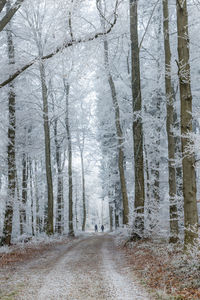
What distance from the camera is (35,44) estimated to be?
15992mm

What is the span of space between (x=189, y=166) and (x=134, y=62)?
779 centimetres

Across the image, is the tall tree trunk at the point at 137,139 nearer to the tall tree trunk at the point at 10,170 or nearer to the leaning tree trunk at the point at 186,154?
the leaning tree trunk at the point at 186,154

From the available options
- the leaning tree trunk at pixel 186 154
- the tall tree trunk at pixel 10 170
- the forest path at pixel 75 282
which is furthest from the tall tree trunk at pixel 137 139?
the tall tree trunk at pixel 10 170

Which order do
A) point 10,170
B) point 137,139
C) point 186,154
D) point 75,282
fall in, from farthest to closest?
point 10,170 < point 137,139 < point 186,154 < point 75,282

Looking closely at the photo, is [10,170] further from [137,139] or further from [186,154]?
[186,154]

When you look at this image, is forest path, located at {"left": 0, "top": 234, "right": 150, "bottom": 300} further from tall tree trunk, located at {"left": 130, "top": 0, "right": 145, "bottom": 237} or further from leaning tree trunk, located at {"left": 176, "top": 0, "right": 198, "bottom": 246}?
tall tree trunk, located at {"left": 130, "top": 0, "right": 145, "bottom": 237}

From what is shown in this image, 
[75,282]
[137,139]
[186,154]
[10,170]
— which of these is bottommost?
[75,282]

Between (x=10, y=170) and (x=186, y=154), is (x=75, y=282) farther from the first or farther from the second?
(x=10, y=170)

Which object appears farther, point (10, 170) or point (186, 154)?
point (10, 170)

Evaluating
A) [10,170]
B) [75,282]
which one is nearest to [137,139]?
[10,170]

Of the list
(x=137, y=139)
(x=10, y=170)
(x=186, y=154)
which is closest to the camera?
(x=186, y=154)

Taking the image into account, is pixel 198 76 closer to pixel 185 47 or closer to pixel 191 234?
pixel 185 47

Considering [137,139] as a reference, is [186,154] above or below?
below

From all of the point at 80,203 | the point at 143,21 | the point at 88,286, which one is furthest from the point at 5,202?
the point at 80,203
